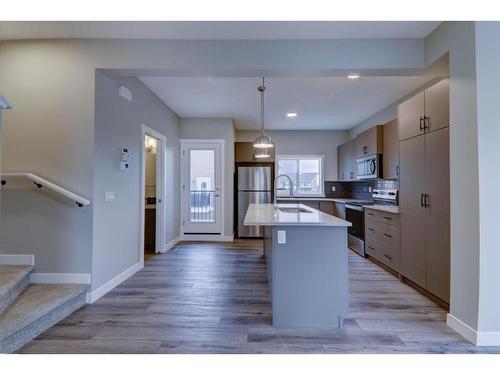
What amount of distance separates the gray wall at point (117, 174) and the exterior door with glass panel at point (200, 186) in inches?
61.8

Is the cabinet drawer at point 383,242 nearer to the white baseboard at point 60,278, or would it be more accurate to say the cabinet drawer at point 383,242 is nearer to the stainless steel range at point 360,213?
the stainless steel range at point 360,213

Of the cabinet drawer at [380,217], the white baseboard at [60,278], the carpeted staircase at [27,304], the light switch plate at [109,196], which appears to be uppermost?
the light switch plate at [109,196]

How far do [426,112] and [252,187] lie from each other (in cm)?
395

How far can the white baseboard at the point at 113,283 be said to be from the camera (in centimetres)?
282

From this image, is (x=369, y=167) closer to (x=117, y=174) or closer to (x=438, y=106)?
(x=438, y=106)

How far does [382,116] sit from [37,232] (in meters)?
5.52

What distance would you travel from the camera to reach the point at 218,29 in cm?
257

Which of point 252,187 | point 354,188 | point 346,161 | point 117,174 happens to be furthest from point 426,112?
point 252,187

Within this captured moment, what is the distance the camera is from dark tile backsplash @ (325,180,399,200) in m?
5.50

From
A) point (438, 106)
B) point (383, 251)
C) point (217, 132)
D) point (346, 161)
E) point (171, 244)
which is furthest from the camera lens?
point (346, 161)

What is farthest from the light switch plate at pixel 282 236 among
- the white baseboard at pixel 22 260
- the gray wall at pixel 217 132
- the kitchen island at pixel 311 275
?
the gray wall at pixel 217 132

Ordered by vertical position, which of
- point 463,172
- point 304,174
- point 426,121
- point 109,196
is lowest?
point 109,196

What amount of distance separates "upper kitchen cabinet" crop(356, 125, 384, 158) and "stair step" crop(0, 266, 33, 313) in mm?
4967
